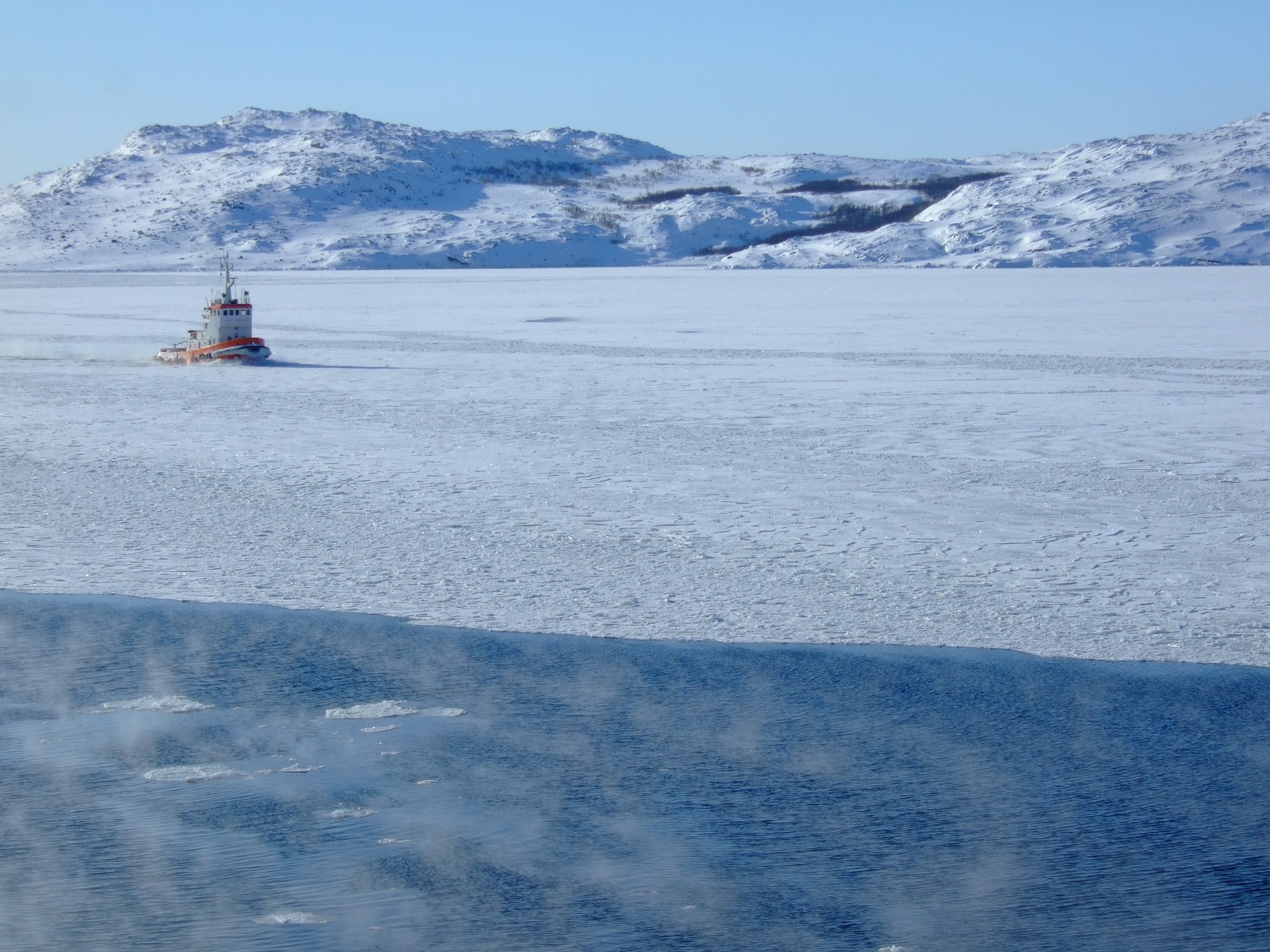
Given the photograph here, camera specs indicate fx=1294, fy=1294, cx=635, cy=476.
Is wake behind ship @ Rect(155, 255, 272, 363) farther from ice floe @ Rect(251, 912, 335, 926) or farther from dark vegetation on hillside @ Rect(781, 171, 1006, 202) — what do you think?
dark vegetation on hillside @ Rect(781, 171, 1006, 202)

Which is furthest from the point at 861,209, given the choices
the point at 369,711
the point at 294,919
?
the point at 294,919

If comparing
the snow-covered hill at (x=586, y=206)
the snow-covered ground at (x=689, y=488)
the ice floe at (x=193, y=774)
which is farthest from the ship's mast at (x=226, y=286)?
the snow-covered hill at (x=586, y=206)

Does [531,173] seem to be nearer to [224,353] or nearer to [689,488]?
[224,353]

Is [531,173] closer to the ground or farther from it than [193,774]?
farther from it

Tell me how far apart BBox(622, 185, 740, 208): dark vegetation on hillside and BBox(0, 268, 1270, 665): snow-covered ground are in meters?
70.3

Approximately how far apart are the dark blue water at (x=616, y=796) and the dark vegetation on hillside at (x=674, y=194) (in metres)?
79.6

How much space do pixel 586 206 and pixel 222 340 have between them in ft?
217

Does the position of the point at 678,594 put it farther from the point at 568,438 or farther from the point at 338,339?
the point at 338,339

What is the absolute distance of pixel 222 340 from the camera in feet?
55.7

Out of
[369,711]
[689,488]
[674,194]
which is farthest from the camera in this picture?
[674,194]

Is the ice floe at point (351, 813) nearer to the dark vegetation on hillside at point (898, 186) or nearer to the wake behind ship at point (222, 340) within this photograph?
the wake behind ship at point (222, 340)

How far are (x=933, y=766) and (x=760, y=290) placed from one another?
2961 centimetres

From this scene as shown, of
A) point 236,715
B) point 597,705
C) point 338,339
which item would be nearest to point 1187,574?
point 597,705

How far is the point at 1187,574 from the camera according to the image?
523 cm
